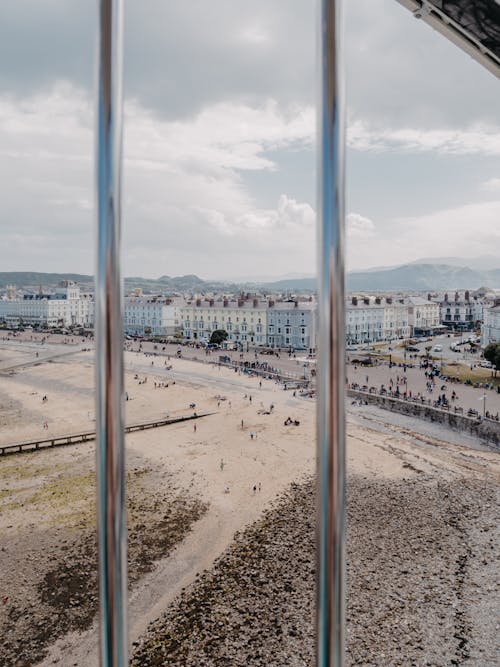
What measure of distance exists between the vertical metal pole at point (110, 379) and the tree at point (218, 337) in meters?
15.0

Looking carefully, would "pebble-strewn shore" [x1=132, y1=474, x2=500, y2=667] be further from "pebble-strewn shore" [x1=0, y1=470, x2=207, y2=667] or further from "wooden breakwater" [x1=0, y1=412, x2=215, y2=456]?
"wooden breakwater" [x1=0, y1=412, x2=215, y2=456]

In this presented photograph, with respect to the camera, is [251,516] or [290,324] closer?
[251,516]

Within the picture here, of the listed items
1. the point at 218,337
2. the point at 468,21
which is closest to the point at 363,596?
the point at 468,21

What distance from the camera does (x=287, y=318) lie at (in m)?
14.7

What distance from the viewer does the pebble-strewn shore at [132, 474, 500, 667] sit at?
284 cm

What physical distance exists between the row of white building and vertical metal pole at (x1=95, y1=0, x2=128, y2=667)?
11894 millimetres

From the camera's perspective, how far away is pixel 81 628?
3055 millimetres

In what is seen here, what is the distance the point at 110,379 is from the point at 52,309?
24.0m

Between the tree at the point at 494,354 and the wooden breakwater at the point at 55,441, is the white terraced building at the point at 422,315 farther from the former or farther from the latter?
the wooden breakwater at the point at 55,441

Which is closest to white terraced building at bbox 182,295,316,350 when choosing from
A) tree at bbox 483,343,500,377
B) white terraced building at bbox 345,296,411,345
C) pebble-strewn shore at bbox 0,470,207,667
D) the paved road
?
white terraced building at bbox 345,296,411,345

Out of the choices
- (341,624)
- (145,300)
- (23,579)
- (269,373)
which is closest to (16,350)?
(145,300)

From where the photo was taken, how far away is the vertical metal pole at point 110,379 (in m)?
0.30

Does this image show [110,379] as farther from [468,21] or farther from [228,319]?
[228,319]

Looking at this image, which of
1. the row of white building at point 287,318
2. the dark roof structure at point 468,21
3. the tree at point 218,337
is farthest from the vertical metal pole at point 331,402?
the tree at point 218,337
